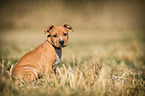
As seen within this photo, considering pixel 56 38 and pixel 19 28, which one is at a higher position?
pixel 19 28

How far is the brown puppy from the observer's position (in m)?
3.91

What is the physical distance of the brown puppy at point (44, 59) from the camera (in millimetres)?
3910

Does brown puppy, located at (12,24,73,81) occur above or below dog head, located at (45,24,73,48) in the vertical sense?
below

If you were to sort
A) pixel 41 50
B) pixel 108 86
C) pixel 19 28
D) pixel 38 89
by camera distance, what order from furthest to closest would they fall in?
pixel 19 28, pixel 41 50, pixel 108 86, pixel 38 89

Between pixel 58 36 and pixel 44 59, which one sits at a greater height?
pixel 58 36

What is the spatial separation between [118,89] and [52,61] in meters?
1.84

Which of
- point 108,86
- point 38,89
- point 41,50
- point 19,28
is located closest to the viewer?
point 38,89

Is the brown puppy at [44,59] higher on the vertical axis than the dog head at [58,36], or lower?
lower

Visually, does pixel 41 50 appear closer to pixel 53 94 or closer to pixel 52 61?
pixel 52 61

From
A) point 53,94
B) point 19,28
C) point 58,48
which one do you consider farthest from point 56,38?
point 19,28

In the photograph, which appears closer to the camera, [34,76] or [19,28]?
[34,76]

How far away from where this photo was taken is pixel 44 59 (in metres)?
4.13

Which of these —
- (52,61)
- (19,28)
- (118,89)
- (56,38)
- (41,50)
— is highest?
(19,28)

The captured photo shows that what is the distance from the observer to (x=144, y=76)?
489 centimetres
